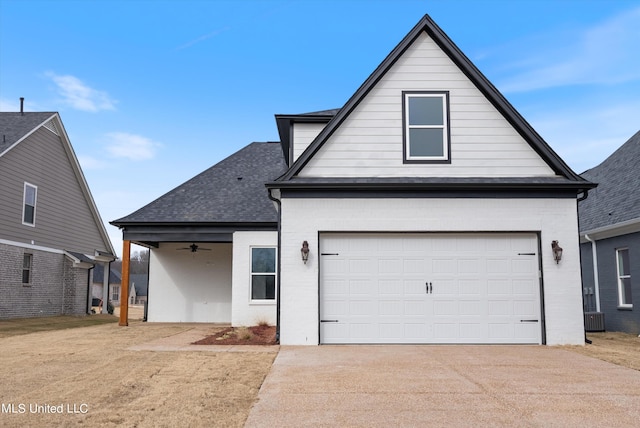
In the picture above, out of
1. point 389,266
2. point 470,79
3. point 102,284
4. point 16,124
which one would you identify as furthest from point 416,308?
point 102,284

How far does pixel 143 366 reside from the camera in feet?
28.1

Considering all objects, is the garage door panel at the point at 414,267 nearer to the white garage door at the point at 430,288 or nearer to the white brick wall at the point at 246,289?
the white garage door at the point at 430,288

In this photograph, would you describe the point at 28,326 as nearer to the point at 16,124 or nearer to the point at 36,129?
the point at 36,129

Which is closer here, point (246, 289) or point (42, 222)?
point (246, 289)

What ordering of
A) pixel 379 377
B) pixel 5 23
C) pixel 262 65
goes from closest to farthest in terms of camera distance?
1. pixel 379 377
2. pixel 5 23
3. pixel 262 65

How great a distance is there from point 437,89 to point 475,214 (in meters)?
3.00

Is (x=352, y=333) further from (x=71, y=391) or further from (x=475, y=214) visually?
(x=71, y=391)

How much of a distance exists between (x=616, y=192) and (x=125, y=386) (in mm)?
15704

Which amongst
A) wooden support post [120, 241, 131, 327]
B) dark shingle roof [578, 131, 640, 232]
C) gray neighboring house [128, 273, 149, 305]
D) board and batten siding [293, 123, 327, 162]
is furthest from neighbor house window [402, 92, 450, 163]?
gray neighboring house [128, 273, 149, 305]

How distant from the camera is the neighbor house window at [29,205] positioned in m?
20.6

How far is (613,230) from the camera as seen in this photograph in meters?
15.3

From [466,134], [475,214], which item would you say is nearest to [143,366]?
[475,214]

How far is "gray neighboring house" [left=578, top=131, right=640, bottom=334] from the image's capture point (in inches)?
572

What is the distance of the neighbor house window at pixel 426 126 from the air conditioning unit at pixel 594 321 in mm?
7122
